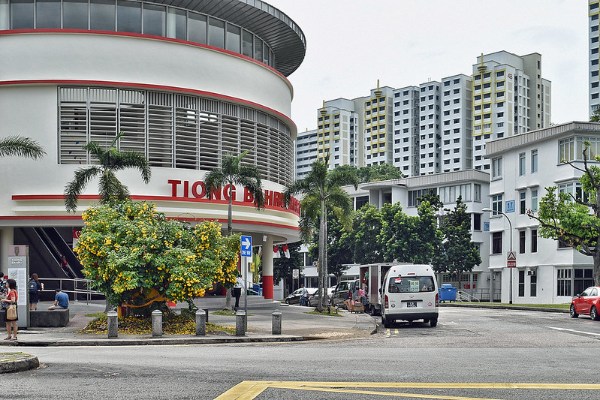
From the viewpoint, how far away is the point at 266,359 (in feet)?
52.0

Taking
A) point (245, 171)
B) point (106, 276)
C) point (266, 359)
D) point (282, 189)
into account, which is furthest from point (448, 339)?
point (282, 189)

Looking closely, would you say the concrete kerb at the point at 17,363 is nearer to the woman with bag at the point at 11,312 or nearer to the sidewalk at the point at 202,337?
the sidewalk at the point at 202,337

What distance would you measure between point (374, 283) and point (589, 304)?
10542mm

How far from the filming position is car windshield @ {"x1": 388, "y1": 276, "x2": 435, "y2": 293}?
95.2 feet

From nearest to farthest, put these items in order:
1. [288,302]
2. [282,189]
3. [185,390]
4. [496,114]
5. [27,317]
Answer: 1. [185,390]
2. [27,317]
3. [282,189]
4. [288,302]
5. [496,114]

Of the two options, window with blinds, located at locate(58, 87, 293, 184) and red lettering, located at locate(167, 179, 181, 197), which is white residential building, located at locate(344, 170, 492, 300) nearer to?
window with blinds, located at locate(58, 87, 293, 184)

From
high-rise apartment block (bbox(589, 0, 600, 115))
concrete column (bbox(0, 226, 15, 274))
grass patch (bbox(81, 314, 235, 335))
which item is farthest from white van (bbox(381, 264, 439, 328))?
high-rise apartment block (bbox(589, 0, 600, 115))

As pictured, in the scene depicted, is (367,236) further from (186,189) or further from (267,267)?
(186,189)

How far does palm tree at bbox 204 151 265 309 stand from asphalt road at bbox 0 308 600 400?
17351mm

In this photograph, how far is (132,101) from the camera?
38719 mm

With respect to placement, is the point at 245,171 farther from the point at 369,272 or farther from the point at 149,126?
the point at 369,272

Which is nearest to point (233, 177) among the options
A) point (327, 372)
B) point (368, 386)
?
point (327, 372)

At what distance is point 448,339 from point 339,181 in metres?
20.8

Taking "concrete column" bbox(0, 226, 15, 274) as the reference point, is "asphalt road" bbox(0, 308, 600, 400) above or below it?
below
